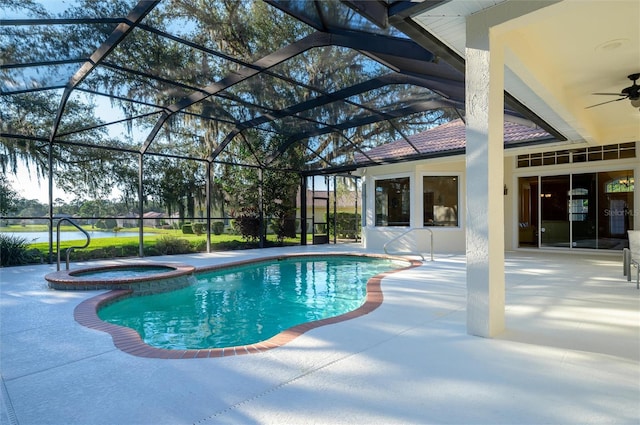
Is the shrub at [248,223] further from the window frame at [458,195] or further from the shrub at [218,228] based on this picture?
the window frame at [458,195]

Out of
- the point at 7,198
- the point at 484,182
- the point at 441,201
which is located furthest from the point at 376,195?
the point at 7,198

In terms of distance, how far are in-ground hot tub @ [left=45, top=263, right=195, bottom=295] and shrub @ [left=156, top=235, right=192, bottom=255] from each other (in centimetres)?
427

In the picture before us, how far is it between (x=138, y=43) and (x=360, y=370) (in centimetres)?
622

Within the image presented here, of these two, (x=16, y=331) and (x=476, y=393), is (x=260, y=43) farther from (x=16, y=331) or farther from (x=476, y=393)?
(x=476, y=393)

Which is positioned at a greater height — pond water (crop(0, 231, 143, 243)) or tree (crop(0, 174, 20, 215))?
tree (crop(0, 174, 20, 215))

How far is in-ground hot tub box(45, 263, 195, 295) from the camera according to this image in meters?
5.76

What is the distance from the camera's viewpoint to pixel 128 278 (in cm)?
605

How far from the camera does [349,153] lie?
41.0 feet

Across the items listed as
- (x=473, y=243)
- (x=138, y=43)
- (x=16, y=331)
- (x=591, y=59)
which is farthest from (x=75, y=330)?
(x=591, y=59)

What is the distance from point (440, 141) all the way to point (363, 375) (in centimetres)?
931

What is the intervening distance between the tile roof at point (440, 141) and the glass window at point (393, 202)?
976 mm

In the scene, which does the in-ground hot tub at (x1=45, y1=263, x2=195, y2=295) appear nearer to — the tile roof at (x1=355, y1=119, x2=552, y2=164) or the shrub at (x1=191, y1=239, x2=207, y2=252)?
the shrub at (x1=191, y1=239, x2=207, y2=252)

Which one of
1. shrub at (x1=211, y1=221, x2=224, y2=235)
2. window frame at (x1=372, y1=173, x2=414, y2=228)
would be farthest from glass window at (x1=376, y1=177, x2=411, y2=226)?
shrub at (x1=211, y1=221, x2=224, y2=235)

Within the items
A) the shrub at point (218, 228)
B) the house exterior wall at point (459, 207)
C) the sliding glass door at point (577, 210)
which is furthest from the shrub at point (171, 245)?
the sliding glass door at point (577, 210)
